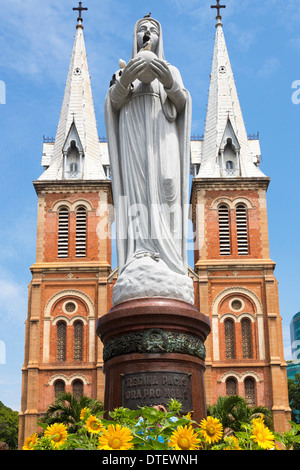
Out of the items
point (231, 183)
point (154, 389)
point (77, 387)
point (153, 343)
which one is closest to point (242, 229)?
point (231, 183)

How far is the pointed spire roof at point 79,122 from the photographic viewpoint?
1612 inches

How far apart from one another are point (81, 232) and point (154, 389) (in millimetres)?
33725

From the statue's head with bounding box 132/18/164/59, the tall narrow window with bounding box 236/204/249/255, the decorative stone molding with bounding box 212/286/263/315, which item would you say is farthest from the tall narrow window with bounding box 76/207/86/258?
the statue's head with bounding box 132/18/164/59

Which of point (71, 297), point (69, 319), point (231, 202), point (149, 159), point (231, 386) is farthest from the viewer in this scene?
point (231, 202)

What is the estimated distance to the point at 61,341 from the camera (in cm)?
3741

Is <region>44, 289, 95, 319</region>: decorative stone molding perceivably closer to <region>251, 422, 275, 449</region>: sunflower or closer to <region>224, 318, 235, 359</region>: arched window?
<region>224, 318, 235, 359</region>: arched window

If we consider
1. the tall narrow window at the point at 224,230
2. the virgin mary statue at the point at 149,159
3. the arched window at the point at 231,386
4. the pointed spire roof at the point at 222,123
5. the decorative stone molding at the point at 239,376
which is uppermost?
the pointed spire roof at the point at 222,123

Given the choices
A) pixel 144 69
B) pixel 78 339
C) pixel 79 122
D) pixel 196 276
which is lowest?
pixel 144 69

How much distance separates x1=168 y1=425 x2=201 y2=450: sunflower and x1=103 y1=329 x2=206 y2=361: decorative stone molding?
289cm

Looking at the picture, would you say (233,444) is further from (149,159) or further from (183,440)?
(149,159)

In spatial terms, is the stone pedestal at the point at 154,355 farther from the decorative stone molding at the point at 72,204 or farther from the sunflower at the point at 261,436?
the decorative stone molding at the point at 72,204

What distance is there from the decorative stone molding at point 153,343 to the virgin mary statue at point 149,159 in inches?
20.7

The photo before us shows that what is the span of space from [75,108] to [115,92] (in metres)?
36.5

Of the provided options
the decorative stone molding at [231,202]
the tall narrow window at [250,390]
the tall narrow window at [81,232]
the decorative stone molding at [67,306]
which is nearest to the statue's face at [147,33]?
the tall narrow window at [250,390]
